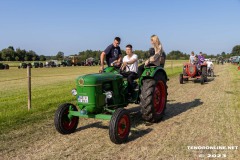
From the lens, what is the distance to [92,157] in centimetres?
404

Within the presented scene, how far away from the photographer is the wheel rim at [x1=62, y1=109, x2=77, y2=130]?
5254 mm

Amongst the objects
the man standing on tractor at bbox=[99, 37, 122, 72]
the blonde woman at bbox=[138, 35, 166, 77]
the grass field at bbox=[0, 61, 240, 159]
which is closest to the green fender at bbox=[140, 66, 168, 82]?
the blonde woman at bbox=[138, 35, 166, 77]

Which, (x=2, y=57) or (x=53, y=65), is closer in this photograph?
(x=53, y=65)

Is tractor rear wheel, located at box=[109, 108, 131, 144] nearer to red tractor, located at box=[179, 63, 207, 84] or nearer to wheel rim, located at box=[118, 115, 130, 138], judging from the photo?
wheel rim, located at box=[118, 115, 130, 138]

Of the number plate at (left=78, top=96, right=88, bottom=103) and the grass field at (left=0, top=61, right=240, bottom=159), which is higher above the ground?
the number plate at (left=78, top=96, right=88, bottom=103)

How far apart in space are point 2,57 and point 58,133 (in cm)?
9718

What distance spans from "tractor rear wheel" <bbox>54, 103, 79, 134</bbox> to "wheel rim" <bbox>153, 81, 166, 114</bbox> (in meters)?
2.17

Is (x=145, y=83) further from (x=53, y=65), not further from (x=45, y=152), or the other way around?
(x=53, y=65)

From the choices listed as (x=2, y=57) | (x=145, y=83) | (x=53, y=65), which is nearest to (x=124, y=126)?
(x=145, y=83)

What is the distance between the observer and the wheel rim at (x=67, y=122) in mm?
5254

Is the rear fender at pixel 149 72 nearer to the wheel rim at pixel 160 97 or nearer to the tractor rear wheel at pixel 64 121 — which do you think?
the wheel rim at pixel 160 97

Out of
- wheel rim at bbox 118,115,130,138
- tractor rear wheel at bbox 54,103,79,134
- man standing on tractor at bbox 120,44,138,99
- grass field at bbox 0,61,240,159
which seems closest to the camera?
grass field at bbox 0,61,240,159

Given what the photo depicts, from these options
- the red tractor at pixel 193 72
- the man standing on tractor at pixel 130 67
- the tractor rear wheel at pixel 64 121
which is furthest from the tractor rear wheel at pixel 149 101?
the red tractor at pixel 193 72

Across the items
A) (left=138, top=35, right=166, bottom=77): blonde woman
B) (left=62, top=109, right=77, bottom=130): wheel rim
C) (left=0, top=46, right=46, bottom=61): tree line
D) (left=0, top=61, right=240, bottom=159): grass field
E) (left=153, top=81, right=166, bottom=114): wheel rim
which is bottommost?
(left=0, top=61, right=240, bottom=159): grass field
